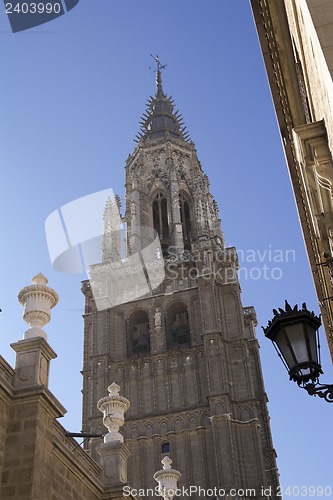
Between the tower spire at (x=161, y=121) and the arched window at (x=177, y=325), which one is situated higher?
the tower spire at (x=161, y=121)

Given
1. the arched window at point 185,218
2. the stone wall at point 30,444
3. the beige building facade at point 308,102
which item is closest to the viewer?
the beige building facade at point 308,102

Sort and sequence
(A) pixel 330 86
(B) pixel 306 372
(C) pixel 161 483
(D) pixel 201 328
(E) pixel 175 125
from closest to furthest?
(A) pixel 330 86
(B) pixel 306 372
(C) pixel 161 483
(D) pixel 201 328
(E) pixel 175 125

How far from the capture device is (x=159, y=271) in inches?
1806

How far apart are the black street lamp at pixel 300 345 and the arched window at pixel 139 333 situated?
36.6m

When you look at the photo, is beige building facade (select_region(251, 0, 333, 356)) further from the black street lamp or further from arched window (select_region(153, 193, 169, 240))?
arched window (select_region(153, 193, 169, 240))

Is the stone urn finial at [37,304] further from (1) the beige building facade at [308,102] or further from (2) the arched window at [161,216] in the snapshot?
(2) the arched window at [161,216]

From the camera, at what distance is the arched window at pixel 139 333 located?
1738 inches

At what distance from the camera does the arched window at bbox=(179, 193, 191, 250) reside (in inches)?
2003

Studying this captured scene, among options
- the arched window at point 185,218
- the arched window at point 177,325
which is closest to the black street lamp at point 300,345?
the arched window at point 177,325

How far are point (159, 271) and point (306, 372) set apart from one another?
3887 cm

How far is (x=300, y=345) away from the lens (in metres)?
7.12

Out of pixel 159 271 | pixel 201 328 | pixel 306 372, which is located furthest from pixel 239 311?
pixel 306 372

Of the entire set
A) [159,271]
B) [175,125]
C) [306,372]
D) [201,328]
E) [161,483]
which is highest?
[175,125]

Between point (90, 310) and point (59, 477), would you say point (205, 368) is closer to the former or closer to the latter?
point (90, 310)
